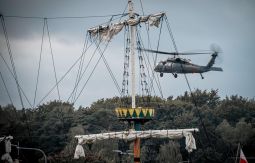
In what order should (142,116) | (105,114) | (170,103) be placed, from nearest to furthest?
(142,116) < (105,114) < (170,103)

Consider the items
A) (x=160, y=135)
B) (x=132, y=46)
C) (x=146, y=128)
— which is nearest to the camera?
(x=132, y=46)

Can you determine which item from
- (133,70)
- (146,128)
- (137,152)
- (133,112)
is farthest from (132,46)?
(146,128)

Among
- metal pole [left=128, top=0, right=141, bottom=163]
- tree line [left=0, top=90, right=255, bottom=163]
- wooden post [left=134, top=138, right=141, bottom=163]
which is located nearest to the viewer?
wooden post [left=134, top=138, right=141, bottom=163]

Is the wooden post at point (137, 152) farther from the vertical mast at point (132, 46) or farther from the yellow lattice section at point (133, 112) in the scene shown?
the vertical mast at point (132, 46)

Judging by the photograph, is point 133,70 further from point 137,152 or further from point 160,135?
point 137,152

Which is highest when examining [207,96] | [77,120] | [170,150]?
[207,96]

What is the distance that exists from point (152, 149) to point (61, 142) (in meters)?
15.8

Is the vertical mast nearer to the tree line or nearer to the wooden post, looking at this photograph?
the wooden post

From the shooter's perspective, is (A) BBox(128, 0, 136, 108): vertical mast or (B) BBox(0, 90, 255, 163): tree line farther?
(B) BBox(0, 90, 255, 163): tree line

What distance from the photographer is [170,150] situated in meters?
84.1

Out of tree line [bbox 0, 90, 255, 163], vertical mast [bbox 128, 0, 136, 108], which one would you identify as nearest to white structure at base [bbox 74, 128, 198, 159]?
vertical mast [bbox 128, 0, 136, 108]

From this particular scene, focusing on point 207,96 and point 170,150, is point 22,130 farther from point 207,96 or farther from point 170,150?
point 207,96

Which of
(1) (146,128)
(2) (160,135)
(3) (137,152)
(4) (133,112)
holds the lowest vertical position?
(3) (137,152)

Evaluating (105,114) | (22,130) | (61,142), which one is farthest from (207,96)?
(22,130)
